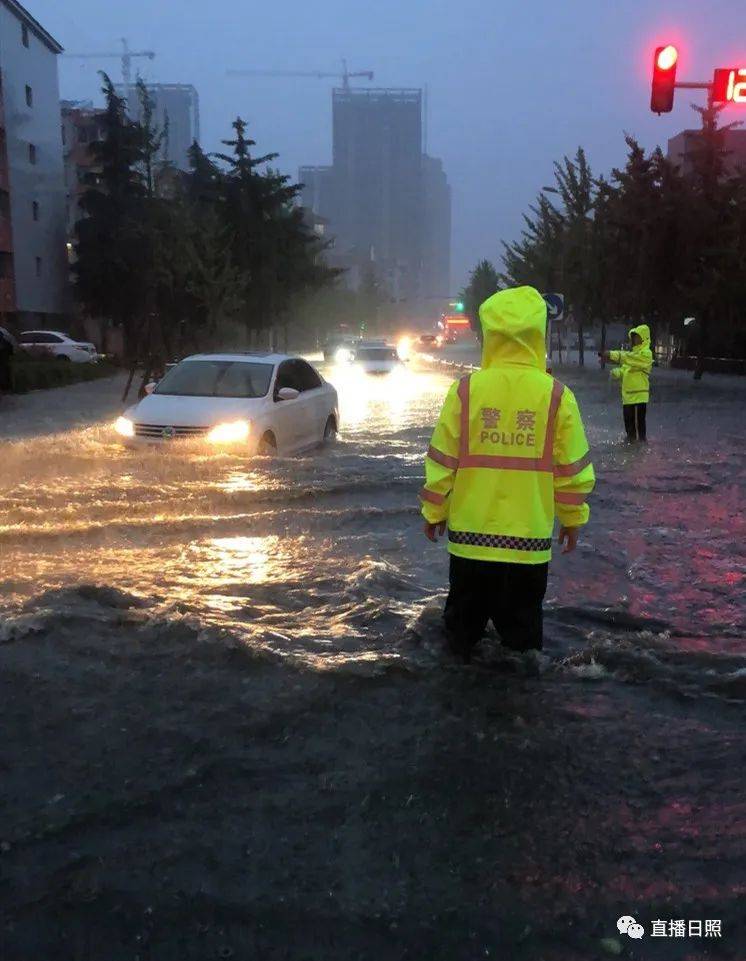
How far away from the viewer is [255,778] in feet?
12.6

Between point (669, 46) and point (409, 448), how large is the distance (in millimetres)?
7220

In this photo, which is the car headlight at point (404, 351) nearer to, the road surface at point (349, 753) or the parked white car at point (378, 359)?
the parked white car at point (378, 359)

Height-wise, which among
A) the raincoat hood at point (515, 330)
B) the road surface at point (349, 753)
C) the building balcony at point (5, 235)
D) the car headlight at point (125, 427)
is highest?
the building balcony at point (5, 235)

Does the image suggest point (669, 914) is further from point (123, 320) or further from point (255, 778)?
point (123, 320)

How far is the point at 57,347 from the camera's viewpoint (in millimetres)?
41531

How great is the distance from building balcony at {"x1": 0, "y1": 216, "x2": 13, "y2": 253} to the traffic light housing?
3978 cm

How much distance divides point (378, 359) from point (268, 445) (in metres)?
29.9

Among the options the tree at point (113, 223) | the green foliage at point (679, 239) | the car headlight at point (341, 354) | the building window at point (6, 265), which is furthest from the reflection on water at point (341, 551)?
the car headlight at point (341, 354)

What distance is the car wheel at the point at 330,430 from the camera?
45.8ft

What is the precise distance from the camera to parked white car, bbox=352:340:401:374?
1597 inches

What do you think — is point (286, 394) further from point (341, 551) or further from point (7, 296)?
point (7, 296)

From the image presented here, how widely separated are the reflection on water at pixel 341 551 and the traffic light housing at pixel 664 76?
223 inches

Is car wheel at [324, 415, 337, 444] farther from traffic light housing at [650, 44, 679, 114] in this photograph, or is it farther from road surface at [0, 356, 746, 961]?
traffic light housing at [650, 44, 679, 114]

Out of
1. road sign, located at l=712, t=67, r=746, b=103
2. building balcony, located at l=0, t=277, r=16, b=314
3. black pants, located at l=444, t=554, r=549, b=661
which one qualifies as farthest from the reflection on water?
building balcony, located at l=0, t=277, r=16, b=314
